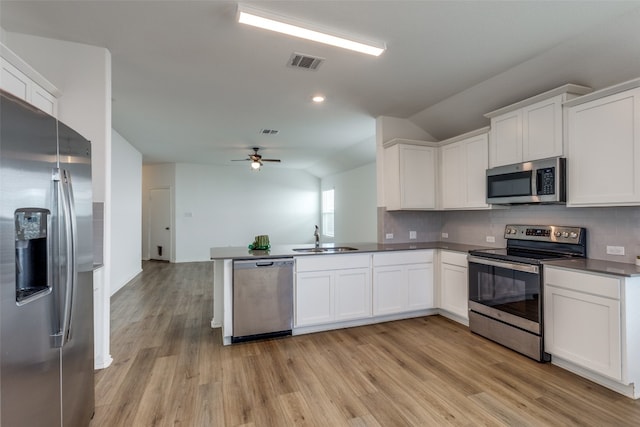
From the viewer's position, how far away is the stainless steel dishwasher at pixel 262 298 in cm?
301

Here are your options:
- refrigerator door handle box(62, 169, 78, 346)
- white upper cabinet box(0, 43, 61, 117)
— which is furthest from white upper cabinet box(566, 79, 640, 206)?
white upper cabinet box(0, 43, 61, 117)

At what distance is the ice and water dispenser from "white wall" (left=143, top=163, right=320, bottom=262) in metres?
7.27

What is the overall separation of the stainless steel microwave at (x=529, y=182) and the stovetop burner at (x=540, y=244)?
0.39 m

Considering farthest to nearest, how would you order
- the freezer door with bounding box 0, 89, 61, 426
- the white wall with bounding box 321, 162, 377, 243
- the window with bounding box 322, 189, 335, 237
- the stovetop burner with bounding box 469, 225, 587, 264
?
A: the window with bounding box 322, 189, 335, 237
the white wall with bounding box 321, 162, 377, 243
the stovetop burner with bounding box 469, 225, 587, 264
the freezer door with bounding box 0, 89, 61, 426

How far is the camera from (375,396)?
213 centimetres

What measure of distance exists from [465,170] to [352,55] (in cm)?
207

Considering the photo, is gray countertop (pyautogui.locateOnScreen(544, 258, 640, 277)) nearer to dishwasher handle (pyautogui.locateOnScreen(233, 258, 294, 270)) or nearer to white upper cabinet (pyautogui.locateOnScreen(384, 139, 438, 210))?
white upper cabinet (pyautogui.locateOnScreen(384, 139, 438, 210))

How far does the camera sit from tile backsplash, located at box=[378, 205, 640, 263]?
2.51m

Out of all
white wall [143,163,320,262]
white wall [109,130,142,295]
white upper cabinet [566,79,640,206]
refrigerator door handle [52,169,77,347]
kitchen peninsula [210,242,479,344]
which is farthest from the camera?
white wall [143,163,320,262]

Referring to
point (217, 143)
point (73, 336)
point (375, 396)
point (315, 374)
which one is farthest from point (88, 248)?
point (217, 143)

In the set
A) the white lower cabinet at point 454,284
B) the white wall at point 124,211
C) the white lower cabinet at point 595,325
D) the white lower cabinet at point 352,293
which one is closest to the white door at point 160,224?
the white wall at point 124,211

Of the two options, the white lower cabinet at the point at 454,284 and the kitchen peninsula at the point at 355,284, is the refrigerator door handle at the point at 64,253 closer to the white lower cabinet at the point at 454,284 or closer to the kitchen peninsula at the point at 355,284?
the kitchen peninsula at the point at 355,284

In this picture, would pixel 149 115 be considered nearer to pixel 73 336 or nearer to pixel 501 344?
pixel 73 336

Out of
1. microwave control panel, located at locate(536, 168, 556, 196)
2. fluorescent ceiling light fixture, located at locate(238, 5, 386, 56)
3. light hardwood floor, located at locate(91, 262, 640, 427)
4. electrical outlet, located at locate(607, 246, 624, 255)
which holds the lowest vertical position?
light hardwood floor, located at locate(91, 262, 640, 427)
